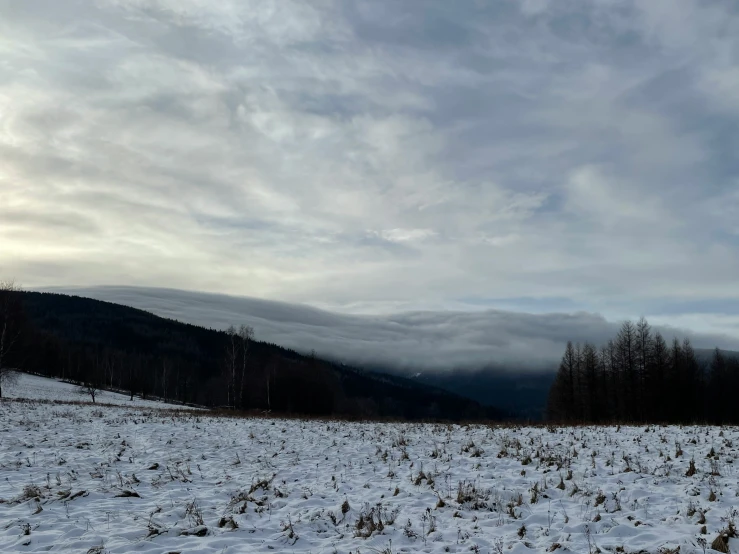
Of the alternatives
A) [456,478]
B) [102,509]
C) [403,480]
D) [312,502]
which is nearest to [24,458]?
[102,509]

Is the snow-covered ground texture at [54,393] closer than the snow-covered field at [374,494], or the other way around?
the snow-covered field at [374,494]

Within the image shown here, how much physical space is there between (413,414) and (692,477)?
614 feet

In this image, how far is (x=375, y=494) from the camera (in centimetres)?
1020

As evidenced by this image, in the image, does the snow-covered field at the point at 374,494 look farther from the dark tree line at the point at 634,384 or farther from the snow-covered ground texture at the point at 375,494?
the dark tree line at the point at 634,384

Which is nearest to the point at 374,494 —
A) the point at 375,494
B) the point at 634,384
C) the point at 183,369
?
the point at 375,494

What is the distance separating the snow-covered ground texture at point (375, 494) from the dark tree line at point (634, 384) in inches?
1714

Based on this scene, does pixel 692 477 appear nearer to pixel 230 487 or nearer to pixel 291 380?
pixel 230 487

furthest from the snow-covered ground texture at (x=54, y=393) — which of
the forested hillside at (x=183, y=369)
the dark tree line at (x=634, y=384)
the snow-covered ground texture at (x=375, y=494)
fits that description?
the dark tree line at (x=634, y=384)

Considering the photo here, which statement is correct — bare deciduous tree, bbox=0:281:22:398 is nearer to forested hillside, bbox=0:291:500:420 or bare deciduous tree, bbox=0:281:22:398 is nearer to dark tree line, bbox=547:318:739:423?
forested hillside, bbox=0:291:500:420

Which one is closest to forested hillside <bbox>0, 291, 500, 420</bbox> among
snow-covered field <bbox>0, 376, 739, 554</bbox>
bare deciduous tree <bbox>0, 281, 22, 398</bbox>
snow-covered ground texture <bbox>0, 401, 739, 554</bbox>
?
bare deciduous tree <bbox>0, 281, 22, 398</bbox>

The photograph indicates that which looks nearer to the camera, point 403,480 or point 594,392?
point 403,480

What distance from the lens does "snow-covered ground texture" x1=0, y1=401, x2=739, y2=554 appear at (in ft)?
23.9

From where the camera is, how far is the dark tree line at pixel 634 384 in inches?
2207

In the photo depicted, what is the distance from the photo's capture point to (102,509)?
8.99 m
